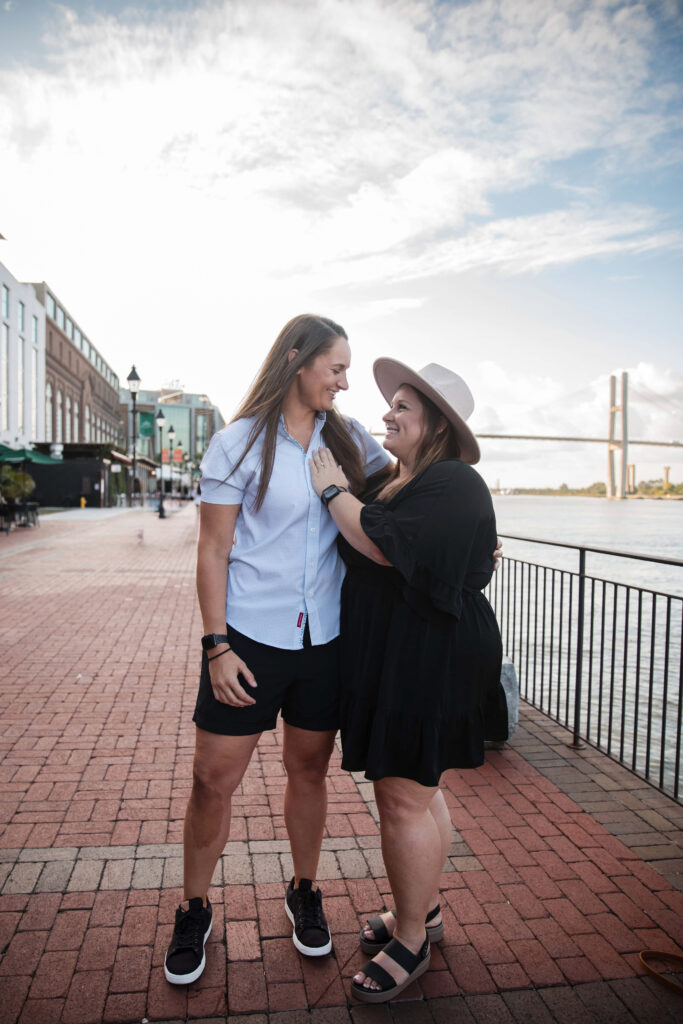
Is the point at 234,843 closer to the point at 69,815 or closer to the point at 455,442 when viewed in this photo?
the point at 69,815

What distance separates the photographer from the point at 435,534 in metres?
2.01

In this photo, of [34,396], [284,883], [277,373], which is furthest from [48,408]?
[277,373]

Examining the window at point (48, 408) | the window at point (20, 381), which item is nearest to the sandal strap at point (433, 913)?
the window at point (20, 381)

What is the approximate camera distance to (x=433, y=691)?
83.3 inches

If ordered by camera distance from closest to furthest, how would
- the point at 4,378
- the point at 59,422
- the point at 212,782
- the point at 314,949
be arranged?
the point at 212,782 → the point at 314,949 → the point at 4,378 → the point at 59,422

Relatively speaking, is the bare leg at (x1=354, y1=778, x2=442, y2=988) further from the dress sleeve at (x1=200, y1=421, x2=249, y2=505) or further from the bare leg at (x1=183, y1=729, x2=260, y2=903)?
the dress sleeve at (x1=200, y1=421, x2=249, y2=505)

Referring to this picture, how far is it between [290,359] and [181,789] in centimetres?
234

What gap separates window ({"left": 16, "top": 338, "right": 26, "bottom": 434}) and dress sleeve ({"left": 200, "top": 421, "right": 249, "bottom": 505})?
47460mm

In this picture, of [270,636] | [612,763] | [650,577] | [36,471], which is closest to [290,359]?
[270,636]

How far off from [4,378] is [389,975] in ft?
150

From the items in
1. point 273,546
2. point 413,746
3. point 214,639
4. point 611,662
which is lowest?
point 611,662

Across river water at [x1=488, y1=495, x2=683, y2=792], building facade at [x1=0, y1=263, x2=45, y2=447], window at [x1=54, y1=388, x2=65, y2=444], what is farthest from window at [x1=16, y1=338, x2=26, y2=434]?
river water at [x1=488, y1=495, x2=683, y2=792]

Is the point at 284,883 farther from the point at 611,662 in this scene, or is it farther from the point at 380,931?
the point at 611,662

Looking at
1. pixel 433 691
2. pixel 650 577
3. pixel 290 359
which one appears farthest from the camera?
pixel 650 577
